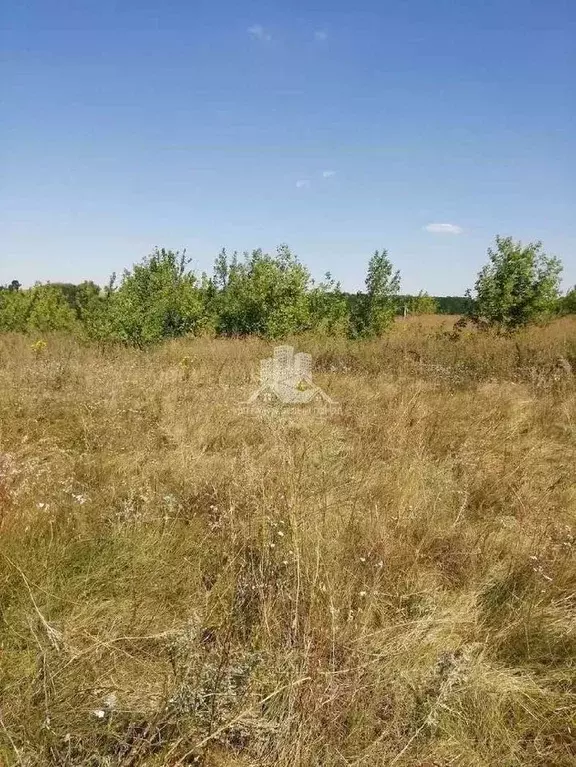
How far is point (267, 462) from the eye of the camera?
318cm

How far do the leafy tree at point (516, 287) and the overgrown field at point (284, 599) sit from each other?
9520 mm

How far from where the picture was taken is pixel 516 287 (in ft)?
40.1

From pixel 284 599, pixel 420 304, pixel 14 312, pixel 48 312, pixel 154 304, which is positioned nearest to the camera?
pixel 284 599

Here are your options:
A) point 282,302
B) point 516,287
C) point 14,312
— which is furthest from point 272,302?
point 14,312

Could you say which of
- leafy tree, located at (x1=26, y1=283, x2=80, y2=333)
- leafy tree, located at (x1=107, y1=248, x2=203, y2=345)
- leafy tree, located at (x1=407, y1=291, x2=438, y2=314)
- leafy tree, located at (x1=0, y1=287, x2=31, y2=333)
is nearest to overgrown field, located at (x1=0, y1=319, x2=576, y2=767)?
leafy tree, located at (x1=107, y1=248, x2=203, y2=345)

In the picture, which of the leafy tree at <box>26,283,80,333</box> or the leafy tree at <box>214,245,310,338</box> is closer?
the leafy tree at <box>214,245,310,338</box>

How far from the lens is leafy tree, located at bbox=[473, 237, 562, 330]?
39.2 feet

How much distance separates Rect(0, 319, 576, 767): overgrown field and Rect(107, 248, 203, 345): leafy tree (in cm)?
742

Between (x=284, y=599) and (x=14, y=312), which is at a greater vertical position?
(x=14, y=312)

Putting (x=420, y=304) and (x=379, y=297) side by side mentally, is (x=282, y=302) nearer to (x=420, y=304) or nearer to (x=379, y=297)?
(x=379, y=297)

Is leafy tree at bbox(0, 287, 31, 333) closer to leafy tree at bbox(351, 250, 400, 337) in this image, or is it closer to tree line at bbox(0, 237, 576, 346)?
tree line at bbox(0, 237, 576, 346)

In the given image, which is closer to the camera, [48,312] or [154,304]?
[154,304]

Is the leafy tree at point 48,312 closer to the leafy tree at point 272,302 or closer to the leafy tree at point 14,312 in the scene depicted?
the leafy tree at point 14,312

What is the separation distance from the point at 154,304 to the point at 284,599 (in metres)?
10.8
